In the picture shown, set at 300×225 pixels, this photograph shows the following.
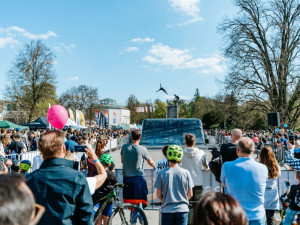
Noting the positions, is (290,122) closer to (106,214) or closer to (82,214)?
(106,214)

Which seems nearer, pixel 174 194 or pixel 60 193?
pixel 60 193

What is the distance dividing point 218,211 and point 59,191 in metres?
1.30

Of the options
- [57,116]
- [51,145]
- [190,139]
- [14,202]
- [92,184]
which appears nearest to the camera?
[14,202]

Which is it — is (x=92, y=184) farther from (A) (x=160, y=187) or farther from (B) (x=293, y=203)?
(B) (x=293, y=203)

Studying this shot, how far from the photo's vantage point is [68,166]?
2.21 meters

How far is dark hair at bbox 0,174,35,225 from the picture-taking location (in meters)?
1.03

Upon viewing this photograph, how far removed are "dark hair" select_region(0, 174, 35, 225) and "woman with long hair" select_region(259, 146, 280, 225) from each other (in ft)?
12.1

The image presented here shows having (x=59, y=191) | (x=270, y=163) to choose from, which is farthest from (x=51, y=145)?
(x=270, y=163)

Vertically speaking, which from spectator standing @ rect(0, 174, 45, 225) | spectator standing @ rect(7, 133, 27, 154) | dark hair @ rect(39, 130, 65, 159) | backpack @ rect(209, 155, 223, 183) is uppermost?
dark hair @ rect(39, 130, 65, 159)

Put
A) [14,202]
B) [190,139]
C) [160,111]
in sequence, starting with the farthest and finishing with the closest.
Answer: [160,111]
[190,139]
[14,202]

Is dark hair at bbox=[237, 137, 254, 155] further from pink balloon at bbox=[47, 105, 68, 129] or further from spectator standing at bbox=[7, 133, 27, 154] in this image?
Result: spectator standing at bbox=[7, 133, 27, 154]

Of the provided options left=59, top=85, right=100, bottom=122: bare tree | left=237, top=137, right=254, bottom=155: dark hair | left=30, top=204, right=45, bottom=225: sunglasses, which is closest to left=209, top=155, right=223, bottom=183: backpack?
left=237, top=137, right=254, bottom=155: dark hair

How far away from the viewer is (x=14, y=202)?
106 centimetres

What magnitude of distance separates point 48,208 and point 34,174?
304 millimetres
